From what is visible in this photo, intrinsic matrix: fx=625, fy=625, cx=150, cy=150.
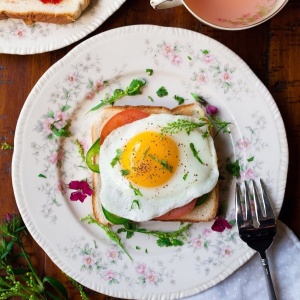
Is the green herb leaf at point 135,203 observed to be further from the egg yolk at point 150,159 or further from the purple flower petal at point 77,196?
the purple flower petal at point 77,196

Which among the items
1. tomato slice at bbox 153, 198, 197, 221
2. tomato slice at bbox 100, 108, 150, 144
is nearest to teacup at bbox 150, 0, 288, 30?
tomato slice at bbox 100, 108, 150, 144

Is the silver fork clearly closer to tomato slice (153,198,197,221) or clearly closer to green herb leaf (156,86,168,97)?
tomato slice (153,198,197,221)

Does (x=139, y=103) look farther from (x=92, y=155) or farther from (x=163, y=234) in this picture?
(x=163, y=234)

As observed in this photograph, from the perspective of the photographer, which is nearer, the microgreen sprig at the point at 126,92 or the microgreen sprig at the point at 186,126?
the microgreen sprig at the point at 186,126

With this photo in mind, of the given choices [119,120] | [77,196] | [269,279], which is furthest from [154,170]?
[269,279]

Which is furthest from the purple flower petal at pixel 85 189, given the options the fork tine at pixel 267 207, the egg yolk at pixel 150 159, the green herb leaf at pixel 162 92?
the fork tine at pixel 267 207

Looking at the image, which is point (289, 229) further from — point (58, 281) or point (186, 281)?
point (58, 281)
